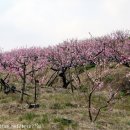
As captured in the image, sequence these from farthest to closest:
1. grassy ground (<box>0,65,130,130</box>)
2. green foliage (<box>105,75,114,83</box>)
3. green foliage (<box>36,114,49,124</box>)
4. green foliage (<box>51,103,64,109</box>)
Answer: green foliage (<box>105,75,114,83</box>) < green foliage (<box>51,103,64,109</box>) < green foliage (<box>36,114,49,124</box>) < grassy ground (<box>0,65,130,130</box>)

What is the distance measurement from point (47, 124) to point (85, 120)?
9.95ft

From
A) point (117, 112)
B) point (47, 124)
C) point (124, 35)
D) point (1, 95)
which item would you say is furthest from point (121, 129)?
point (124, 35)

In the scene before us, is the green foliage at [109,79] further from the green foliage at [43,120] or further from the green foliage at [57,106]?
the green foliage at [43,120]

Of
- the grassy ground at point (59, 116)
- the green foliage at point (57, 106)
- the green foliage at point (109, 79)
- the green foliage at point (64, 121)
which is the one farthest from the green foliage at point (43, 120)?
the green foliage at point (109, 79)

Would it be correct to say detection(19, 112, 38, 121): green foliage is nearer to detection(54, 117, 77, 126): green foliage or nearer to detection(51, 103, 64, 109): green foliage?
detection(54, 117, 77, 126): green foliage

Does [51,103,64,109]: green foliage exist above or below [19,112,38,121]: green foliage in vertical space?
above

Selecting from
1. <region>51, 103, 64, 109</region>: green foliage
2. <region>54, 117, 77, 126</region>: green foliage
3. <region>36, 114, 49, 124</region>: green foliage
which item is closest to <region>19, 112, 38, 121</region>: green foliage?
<region>36, 114, 49, 124</region>: green foliage

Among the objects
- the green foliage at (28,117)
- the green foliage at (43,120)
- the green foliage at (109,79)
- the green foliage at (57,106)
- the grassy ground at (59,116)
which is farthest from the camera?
the green foliage at (109,79)

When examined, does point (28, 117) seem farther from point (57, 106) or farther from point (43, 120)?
point (57, 106)

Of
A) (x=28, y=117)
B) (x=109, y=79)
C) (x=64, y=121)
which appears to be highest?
(x=109, y=79)

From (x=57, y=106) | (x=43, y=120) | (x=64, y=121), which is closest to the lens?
(x=64, y=121)

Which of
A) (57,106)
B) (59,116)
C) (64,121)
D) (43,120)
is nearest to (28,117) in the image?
(43,120)

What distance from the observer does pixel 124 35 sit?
198 feet

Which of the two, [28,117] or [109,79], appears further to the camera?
[109,79]
